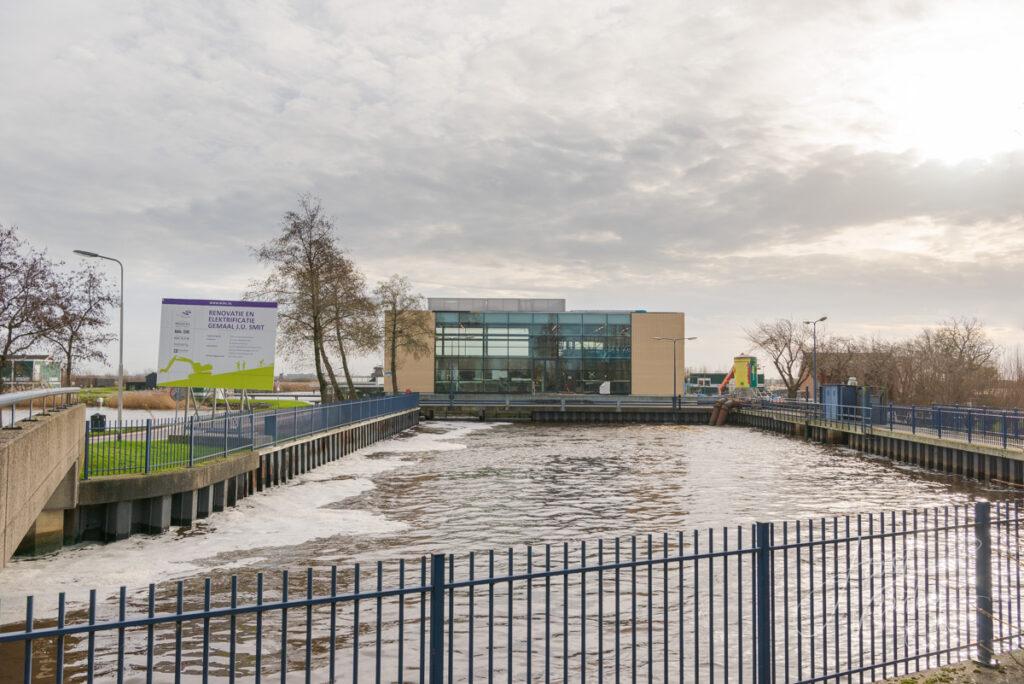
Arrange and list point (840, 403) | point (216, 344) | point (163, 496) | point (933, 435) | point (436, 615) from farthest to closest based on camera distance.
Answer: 1. point (840, 403)
2. point (933, 435)
3. point (216, 344)
4. point (163, 496)
5. point (436, 615)

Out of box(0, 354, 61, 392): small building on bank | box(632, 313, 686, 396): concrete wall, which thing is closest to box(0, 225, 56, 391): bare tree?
box(0, 354, 61, 392): small building on bank

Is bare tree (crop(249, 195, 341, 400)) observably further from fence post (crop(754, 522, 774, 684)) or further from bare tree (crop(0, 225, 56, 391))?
fence post (crop(754, 522, 774, 684))

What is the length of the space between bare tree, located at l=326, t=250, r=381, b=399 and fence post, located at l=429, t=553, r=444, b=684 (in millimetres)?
42343

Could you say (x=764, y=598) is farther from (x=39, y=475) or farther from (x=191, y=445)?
(x=191, y=445)

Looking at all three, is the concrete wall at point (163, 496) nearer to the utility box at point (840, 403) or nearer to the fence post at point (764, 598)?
the fence post at point (764, 598)

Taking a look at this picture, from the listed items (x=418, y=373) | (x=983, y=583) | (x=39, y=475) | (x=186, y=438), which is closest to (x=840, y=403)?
(x=186, y=438)

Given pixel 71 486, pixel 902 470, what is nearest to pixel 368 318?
pixel 902 470

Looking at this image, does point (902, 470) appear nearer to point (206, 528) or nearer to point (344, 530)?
point (344, 530)

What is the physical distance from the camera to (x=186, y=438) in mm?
20094

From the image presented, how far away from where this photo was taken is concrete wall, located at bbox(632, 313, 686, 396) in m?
87.3

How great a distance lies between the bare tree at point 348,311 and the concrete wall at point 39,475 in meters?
30.4

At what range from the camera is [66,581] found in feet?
43.7

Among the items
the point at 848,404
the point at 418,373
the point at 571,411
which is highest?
the point at 418,373

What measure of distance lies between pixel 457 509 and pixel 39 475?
11.5 metres
